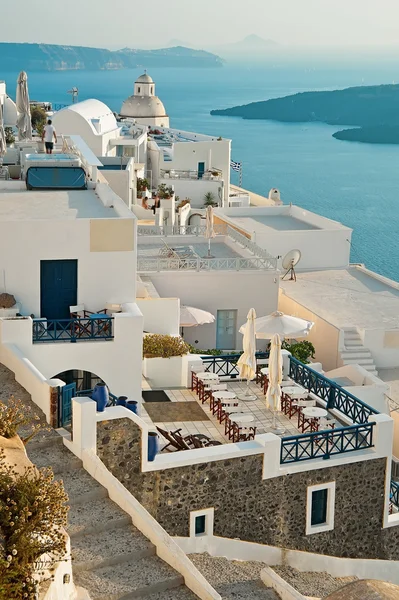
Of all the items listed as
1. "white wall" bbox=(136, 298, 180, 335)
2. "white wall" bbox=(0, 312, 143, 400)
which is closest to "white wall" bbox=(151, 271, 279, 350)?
"white wall" bbox=(136, 298, 180, 335)

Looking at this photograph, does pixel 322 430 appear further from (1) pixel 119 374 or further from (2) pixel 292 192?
(2) pixel 292 192

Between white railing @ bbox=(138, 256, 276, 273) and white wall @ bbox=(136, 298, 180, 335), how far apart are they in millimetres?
5718

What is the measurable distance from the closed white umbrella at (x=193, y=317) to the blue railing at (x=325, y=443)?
10010 mm

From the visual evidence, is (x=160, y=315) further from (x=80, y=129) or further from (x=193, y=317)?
(x=80, y=129)

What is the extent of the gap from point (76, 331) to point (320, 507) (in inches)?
212

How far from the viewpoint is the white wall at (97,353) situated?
18.2 m

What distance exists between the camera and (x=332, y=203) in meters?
112

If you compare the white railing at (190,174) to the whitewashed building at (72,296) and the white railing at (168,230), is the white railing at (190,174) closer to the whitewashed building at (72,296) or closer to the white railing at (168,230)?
the white railing at (168,230)

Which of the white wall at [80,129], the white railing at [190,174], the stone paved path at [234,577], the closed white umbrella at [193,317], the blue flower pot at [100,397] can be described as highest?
the white wall at [80,129]

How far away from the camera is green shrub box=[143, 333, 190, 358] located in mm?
21312

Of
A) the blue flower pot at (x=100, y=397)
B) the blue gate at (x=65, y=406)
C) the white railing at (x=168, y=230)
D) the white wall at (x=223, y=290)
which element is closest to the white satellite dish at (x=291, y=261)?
the white railing at (x=168, y=230)

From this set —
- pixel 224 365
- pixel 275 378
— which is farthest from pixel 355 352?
pixel 275 378

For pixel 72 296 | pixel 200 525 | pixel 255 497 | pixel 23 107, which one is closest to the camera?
pixel 200 525

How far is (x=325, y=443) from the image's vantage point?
17469mm
